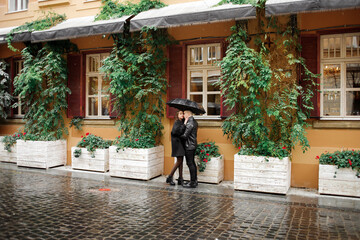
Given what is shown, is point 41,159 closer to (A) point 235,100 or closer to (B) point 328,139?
(A) point 235,100

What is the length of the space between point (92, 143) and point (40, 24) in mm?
4277

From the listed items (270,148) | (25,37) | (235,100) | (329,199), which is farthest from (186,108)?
(25,37)

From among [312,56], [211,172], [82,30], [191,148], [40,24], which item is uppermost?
[40,24]

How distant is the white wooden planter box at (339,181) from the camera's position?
6.66m

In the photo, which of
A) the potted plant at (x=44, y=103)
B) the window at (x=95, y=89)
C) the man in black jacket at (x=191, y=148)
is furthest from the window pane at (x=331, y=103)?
the potted plant at (x=44, y=103)

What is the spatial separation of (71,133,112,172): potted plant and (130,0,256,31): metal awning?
134 inches

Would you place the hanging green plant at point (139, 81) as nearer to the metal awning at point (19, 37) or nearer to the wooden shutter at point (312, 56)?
the metal awning at point (19, 37)

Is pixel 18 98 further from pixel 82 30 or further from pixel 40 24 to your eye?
pixel 82 30

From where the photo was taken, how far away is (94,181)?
27.1ft

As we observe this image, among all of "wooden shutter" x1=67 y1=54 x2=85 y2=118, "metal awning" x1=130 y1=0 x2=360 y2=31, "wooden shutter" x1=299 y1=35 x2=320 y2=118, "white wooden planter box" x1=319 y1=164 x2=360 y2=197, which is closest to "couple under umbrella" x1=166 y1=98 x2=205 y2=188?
"metal awning" x1=130 y1=0 x2=360 y2=31

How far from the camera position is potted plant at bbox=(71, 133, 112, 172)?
30.6 ft

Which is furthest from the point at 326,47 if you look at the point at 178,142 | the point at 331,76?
the point at 178,142

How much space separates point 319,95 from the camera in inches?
296

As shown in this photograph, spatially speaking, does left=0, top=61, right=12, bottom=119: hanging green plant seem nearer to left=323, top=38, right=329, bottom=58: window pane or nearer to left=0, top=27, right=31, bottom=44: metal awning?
left=0, top=27, right=31, bottom=44: metal awning
